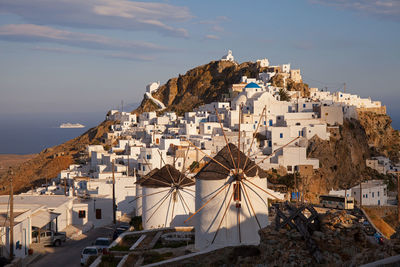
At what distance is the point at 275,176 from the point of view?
45.0 metres

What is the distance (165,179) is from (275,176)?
21.9 meters

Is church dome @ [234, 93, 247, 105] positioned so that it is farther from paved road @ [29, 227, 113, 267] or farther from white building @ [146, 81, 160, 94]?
white building @ [146, 81, 160, 94]

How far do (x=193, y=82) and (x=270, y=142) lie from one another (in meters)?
56.3

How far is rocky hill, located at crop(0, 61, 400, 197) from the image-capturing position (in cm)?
4988

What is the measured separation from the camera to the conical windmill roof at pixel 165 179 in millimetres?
24672

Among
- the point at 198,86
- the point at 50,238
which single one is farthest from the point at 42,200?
the point at 198,86

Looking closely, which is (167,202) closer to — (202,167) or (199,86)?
(202,167)

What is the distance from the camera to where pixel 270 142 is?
4906 cm

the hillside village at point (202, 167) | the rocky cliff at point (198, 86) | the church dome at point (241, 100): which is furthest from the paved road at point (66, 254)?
the rocky cliff at point (198, 86)

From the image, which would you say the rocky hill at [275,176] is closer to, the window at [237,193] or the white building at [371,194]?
the white building at [371,194]

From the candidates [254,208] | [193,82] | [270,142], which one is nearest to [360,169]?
[270,142]

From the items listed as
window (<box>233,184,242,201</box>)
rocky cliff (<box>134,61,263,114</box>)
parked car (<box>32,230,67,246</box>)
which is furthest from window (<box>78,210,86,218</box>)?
rocky cliff (<box>134,61,263,114</box>)

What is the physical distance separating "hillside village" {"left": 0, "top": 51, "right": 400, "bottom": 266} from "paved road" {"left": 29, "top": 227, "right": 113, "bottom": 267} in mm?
1186

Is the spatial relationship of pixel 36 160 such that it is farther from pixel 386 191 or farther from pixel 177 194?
pixel 177 194
